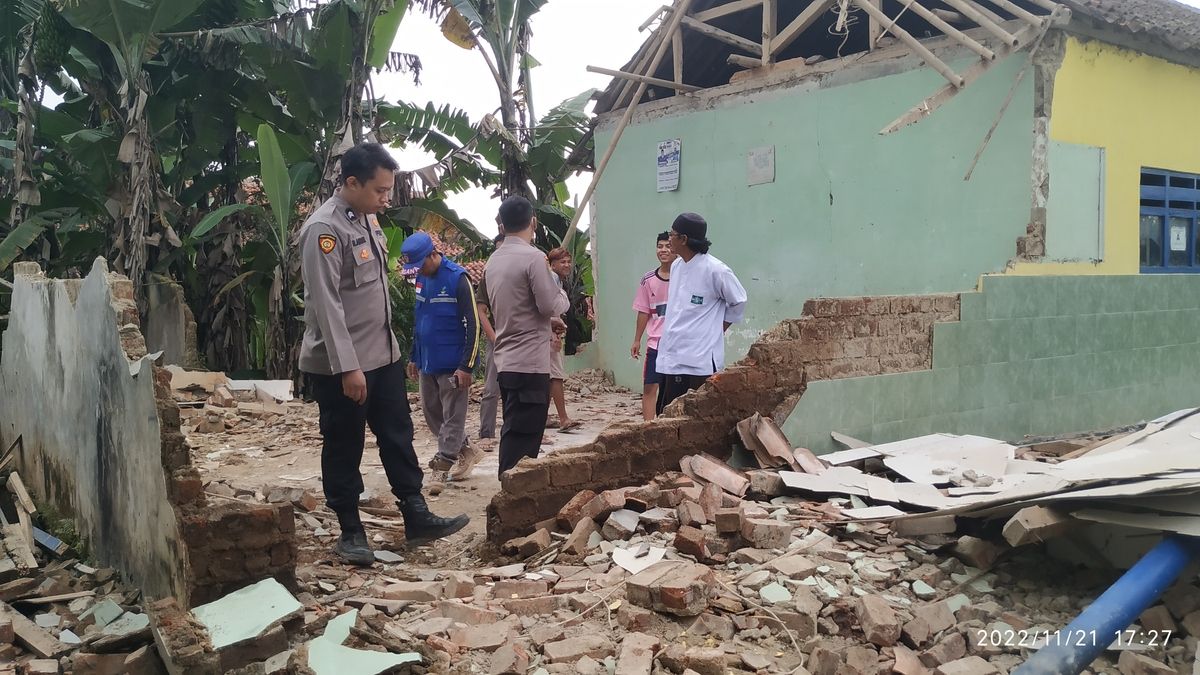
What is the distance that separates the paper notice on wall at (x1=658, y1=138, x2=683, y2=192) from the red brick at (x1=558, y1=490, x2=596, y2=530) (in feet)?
20.0

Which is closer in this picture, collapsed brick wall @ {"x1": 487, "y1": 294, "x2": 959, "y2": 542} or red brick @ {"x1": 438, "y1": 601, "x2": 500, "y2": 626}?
red brick @ {"x1": 438, "y1": 601, "x2": 500, "y2": 626}

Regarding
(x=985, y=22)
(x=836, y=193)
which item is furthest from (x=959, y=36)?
(x=836, y=193)

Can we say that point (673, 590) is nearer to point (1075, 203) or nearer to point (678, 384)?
point (678, 384)

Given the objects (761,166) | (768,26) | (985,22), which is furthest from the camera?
(761,166)

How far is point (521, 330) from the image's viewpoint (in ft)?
15.7

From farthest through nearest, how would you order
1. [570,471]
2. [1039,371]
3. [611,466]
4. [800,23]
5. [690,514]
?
[800,23] < [1039,371] < [611,466] < [570,471] < [690,514]

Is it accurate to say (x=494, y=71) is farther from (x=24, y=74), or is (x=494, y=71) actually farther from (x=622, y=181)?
(x=24, y=74)

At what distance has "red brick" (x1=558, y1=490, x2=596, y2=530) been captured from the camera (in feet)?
13.8

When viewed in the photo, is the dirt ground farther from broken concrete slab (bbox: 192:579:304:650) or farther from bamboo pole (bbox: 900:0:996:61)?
bamboo pole (bbox: 900:0:996:61)

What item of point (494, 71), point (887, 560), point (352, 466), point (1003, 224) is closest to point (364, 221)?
point (352, 466)

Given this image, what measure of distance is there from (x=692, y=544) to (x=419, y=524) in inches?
53.0

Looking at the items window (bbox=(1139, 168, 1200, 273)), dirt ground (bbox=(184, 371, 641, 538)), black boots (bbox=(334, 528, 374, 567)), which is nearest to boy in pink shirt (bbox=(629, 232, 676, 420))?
dirt ground (bbox=(184, 371, 641, 538))

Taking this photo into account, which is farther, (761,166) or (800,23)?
(761,166)

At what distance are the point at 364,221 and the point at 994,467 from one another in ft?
11.6
